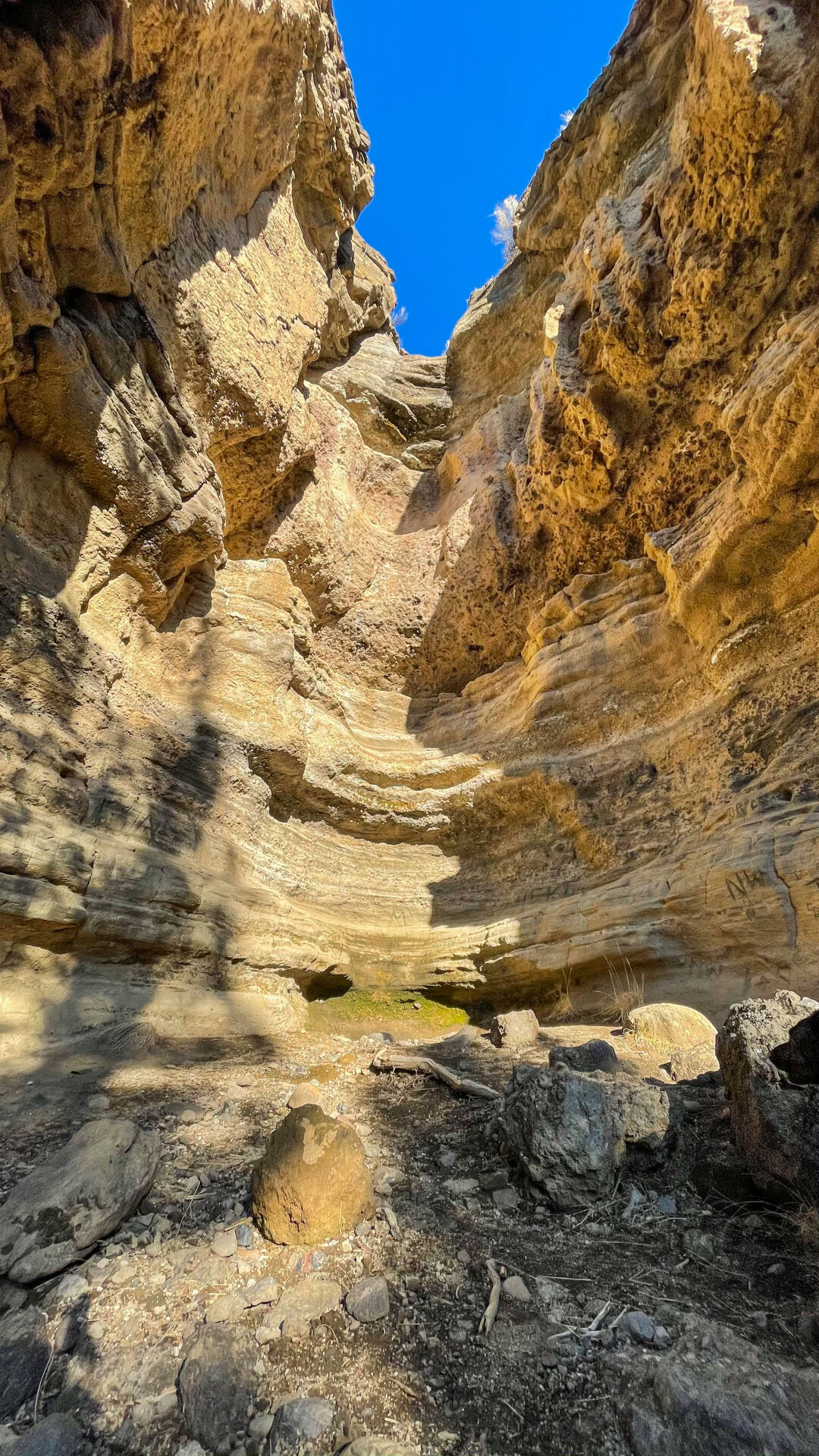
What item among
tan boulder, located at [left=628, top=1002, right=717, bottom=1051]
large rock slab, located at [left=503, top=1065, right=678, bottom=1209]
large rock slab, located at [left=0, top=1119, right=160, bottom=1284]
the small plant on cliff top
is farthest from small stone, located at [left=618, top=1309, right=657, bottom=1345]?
the small plant on cliff top

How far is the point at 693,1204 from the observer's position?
108 inches

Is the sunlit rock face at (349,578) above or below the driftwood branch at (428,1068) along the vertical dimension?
→ above

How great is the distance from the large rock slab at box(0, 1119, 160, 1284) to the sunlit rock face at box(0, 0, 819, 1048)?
2377mm

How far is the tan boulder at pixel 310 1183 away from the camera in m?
2.54

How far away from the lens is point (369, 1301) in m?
2.18

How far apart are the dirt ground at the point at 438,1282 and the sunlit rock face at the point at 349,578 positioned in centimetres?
267

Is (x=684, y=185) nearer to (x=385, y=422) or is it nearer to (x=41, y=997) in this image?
(x=385, y=422)

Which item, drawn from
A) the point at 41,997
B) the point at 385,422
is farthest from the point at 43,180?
the point at 385,422

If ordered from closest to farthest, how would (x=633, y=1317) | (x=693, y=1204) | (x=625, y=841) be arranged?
(x=633, y=1317), (x=693, y=1204), (x=625, y=841)

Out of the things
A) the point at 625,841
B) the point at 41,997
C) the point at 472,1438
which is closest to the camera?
the point at 472,1438

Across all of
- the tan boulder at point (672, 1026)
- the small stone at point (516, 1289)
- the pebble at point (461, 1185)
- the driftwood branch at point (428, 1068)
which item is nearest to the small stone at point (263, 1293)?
the small stone at point (516, 1289)

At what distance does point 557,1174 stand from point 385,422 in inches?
585

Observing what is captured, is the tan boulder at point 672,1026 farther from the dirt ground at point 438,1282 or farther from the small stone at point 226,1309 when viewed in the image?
the small stone at point 226,1309

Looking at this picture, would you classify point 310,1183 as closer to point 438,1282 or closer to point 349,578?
point 438,1282
